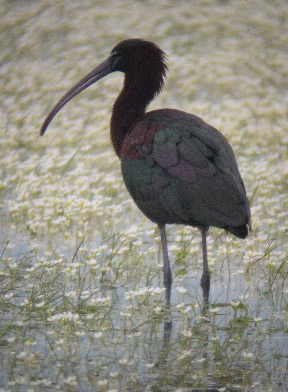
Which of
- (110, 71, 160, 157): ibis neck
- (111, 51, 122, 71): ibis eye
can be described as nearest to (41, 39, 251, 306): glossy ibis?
(110, 71, 160, 157): ibis neck

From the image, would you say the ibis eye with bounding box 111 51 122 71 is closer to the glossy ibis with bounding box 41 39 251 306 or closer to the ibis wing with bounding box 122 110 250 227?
the glossy ibis with bounding box 41 39 251 306

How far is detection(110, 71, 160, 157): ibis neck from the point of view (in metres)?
8.16

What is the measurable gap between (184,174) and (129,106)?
1.32m

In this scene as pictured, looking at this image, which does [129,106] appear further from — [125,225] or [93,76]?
[125,225]

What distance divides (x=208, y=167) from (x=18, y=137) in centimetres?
715

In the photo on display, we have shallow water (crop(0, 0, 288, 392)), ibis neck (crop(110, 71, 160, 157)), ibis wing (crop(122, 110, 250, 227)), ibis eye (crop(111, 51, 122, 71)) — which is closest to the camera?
shallow water (crop(0, 0, 288, 392))

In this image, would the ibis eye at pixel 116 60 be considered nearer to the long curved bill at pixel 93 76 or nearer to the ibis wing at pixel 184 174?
the long curved bill at pixel 93 76

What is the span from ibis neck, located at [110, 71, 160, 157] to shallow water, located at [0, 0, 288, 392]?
2.70 feet

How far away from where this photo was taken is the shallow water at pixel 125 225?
5754 millimetres

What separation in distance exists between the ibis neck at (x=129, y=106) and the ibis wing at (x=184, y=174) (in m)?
0.49

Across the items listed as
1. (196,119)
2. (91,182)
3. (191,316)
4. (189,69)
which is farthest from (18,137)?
(191,316)

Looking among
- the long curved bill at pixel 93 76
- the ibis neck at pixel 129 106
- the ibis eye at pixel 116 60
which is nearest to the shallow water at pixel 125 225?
the ibis neck at pixel 129 106

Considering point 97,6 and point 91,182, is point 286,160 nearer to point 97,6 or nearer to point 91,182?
point 91,182

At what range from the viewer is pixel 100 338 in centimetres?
610
